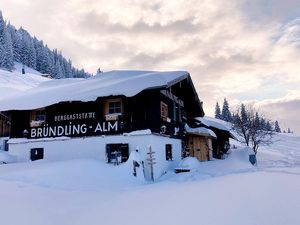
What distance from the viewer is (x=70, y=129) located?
17.9m

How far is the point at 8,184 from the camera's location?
9.55 metres

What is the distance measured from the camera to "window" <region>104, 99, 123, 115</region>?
17078 mm

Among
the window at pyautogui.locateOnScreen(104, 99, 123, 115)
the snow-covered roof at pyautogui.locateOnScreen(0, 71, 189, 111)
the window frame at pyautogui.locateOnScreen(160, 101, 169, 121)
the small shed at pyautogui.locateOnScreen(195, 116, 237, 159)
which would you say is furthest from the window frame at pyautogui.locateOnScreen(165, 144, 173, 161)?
the small shed at pyautogui.locateOnScreen(195, 116, 237, 159)

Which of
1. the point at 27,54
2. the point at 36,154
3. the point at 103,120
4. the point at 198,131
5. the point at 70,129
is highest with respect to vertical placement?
the point at 27,54

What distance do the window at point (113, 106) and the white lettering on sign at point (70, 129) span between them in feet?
2.22

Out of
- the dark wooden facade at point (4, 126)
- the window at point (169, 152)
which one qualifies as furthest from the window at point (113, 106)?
the dark wooden facade at point (4, 126)

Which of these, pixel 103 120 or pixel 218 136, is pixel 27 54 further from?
pixel 103 120

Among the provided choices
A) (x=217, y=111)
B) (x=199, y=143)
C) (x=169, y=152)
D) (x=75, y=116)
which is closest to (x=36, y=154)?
(x=75, y=116)

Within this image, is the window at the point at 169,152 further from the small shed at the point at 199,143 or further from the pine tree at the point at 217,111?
the pine tree at the point at 217,111

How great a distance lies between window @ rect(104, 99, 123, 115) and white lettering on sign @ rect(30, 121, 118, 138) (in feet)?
2.22

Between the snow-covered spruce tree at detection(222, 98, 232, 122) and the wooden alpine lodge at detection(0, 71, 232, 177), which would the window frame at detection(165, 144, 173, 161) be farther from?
the snow-covered spruce tree at detection(222, 98, 232, 122)

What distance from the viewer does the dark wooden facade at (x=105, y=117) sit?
54.7 feet

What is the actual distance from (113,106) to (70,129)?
3.05 meters

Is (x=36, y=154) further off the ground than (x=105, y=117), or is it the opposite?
(x=105, y=117)
